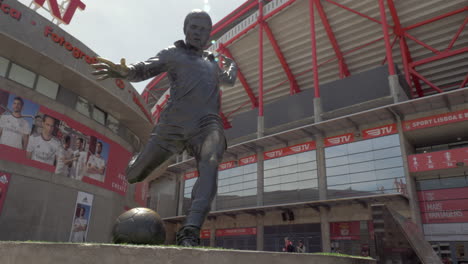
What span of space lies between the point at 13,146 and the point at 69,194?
2.85 meters

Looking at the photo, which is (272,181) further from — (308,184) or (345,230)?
(345,230)

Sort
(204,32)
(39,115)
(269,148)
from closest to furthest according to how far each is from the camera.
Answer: (204,32) < (39,115) < (269,148)

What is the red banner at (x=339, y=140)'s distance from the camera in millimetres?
20750

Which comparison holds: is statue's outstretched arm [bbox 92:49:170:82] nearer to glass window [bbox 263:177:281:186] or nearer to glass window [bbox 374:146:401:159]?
glass window [bbox 374:146:401:159]

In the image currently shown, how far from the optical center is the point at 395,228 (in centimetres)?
329

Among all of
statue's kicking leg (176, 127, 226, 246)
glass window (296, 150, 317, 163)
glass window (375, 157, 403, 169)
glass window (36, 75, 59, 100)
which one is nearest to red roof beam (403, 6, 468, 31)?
glass window (375, 157, 403, 169)

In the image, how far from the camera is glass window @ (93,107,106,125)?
15.4 m

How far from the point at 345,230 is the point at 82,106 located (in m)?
16.3

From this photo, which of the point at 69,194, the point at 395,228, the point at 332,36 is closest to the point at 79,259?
the point at 395,228

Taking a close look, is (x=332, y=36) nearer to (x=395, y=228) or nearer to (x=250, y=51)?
(x=250, y=51)

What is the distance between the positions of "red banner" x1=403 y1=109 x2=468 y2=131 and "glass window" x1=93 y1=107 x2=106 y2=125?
17.0 metres

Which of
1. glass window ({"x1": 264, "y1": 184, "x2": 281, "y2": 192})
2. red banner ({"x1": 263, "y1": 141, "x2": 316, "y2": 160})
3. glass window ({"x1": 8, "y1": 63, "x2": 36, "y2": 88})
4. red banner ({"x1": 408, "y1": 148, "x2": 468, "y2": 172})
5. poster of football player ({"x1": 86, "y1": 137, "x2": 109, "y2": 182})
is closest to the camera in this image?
glass window ({"x1": 8, "y1": 63, "x2": 36, "y2": 88})

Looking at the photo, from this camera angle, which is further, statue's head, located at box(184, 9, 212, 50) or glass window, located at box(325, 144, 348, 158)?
glass window, located at box(325, 144, 348, 158)

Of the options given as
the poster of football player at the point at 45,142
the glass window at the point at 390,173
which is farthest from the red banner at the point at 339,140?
the poster of football player at the point at 45,142
